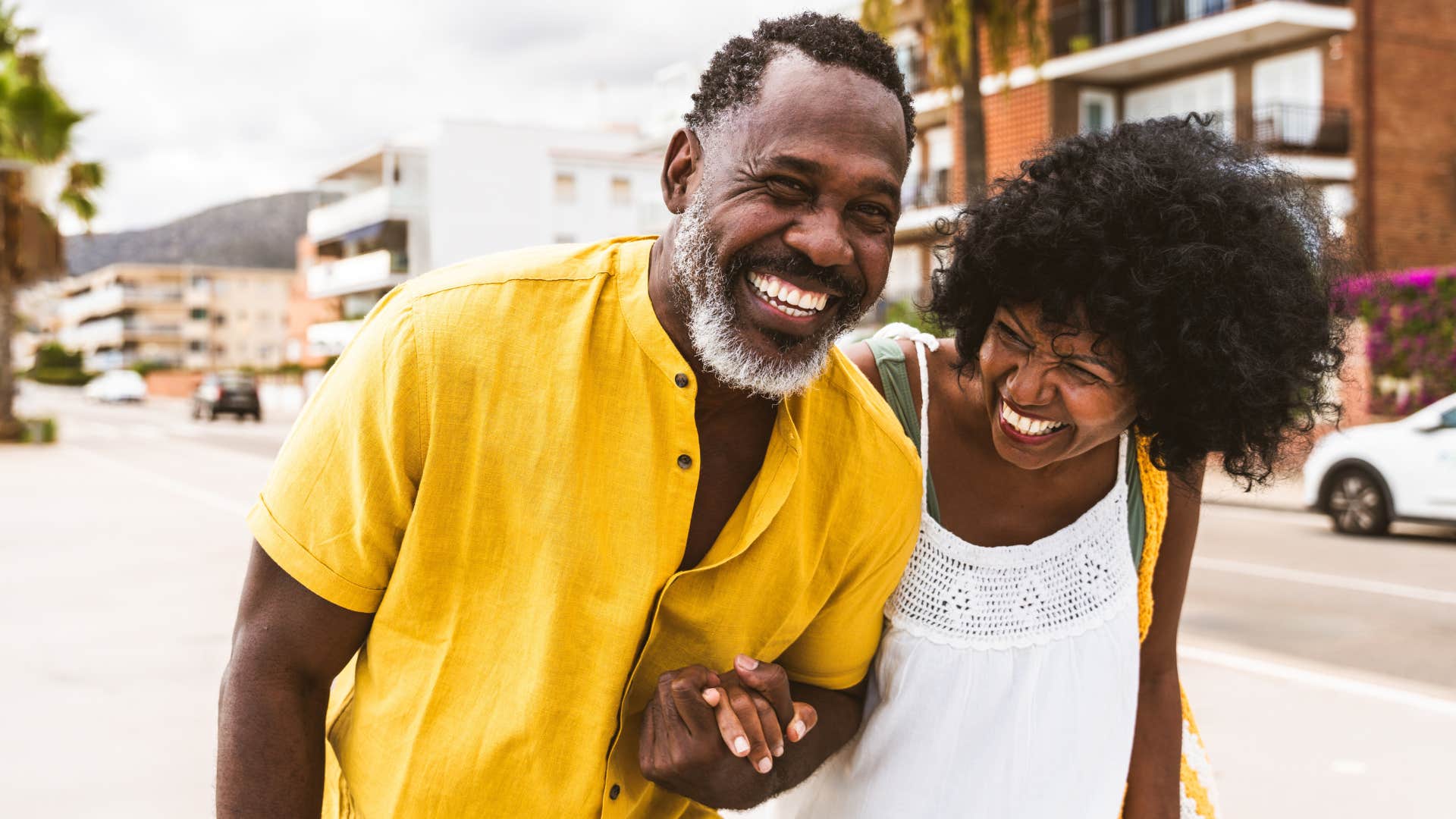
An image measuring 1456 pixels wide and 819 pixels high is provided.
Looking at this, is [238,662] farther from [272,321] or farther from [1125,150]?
[272,321]

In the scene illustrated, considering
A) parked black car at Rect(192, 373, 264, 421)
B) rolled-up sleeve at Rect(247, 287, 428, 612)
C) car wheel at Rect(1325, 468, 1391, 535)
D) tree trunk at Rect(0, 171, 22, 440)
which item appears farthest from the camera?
parked black car at Rect(192, 373, 264, 421)

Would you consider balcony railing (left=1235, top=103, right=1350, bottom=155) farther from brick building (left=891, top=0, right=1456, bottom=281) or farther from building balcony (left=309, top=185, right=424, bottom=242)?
building balcony (left=309, top=185, right=424, bottom=242)

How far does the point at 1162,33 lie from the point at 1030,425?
77.6ft

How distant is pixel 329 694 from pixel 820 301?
0.95 metres

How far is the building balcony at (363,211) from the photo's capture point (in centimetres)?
5116

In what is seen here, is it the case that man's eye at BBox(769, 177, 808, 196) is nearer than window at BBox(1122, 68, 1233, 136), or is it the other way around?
man's eye at BBox(769, 177, 808, 196)

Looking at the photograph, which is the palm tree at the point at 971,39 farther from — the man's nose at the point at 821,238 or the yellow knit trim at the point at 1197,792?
the man's nose at the point at 821,238

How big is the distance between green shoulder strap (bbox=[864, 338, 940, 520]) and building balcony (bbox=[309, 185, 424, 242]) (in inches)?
1972

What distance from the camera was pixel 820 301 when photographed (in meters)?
1.77

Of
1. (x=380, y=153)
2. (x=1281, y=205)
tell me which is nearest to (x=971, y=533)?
(x=1281, y=205)

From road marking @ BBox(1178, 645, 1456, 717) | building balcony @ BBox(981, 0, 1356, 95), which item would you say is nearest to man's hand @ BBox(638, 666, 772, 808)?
road marking @ BBox(1178, 645, 1456, 717)

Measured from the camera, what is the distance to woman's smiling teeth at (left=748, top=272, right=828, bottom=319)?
1761 mm

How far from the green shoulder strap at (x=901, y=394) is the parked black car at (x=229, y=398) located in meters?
40.1

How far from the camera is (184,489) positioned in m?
15.8
